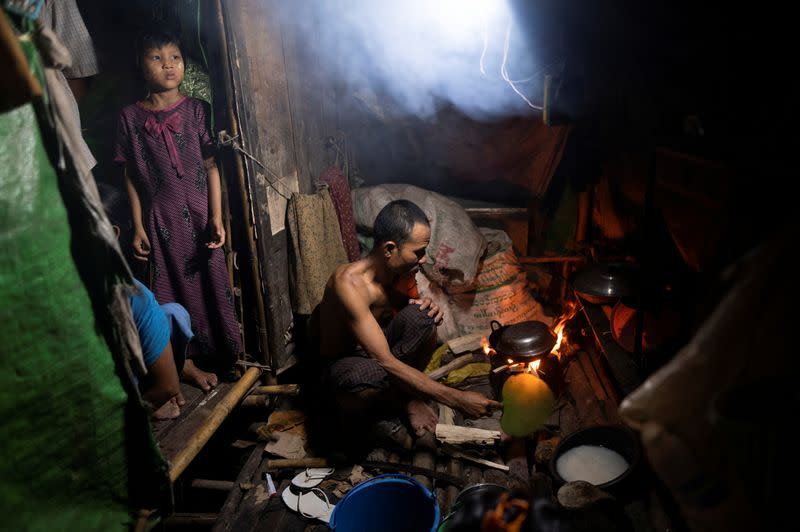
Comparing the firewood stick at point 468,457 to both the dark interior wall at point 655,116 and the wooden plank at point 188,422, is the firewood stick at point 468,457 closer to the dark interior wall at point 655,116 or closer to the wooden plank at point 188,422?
the wooden plank at point 188,422

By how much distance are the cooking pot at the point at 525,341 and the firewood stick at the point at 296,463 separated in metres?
2.03

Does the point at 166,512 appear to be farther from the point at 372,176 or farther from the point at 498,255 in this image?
the point at 372,176

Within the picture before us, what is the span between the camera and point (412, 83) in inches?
287

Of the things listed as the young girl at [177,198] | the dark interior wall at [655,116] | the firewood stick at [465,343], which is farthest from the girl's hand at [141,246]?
the dark interior wall at [655,116]

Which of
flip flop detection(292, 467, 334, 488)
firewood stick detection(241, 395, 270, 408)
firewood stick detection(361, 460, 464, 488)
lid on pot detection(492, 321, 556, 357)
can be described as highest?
lid on pot detection(492, 321, 556, 357)

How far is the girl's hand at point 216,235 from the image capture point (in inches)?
189

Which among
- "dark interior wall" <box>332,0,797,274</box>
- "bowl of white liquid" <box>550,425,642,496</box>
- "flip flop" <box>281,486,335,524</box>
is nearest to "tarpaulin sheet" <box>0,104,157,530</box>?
"flip flop" <box>281,486,335,524</box>

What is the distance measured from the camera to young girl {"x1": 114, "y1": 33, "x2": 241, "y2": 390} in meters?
4.49

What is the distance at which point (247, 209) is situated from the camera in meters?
4.83

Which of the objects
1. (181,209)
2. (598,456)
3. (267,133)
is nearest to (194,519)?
(181,209)

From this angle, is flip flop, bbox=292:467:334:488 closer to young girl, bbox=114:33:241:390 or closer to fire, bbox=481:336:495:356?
young girl, bbox=114:33:241:390

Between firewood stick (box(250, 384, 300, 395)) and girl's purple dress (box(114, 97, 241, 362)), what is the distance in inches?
18.5

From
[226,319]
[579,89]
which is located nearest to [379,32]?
[579,89]

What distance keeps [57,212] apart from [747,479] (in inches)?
116
